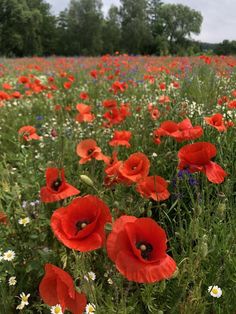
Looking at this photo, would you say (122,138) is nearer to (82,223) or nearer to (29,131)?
(29,131)

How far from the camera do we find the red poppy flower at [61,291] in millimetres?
1163

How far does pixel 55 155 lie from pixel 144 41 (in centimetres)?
4824

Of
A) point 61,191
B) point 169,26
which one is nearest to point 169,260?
point 61,191

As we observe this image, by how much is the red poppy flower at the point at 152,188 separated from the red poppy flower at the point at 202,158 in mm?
135

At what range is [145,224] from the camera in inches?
44.4

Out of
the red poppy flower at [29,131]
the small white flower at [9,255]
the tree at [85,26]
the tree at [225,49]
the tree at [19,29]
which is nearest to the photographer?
the small white flower at [9,255]

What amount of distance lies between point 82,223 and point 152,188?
1.48 feet

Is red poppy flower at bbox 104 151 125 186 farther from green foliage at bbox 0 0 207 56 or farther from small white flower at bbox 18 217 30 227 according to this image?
green foliage at bbox 0 0 207 56

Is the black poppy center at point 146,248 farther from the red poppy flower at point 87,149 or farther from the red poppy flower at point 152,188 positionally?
the red poppy flower at point 87,149

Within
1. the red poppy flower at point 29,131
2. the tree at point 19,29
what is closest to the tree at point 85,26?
the tree at point 19,29

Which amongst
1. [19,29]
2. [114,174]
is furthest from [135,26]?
[114,174]

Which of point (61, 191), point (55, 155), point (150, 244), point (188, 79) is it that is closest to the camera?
point (150, 244)

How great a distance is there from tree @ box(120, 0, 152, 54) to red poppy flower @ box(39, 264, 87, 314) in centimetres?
4680

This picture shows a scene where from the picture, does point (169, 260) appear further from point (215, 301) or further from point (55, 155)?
point (55, 155)
